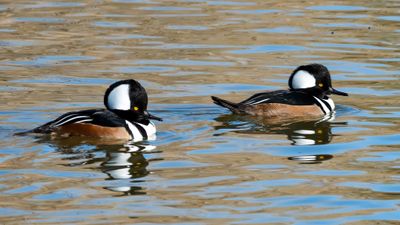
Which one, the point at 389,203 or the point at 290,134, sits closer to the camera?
the point at 389,203

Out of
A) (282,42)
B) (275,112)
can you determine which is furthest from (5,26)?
(275,112)

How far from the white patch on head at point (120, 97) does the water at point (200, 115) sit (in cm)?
54

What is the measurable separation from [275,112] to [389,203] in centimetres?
463

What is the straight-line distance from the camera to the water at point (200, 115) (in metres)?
9.90

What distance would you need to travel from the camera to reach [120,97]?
42.4 feet

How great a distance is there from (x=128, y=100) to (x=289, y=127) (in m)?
2.05

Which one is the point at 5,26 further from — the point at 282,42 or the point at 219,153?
the point at 219,153

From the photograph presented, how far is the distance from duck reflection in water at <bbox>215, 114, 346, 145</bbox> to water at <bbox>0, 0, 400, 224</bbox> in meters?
0.03

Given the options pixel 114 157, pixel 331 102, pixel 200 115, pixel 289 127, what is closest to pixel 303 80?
pixel 331 102

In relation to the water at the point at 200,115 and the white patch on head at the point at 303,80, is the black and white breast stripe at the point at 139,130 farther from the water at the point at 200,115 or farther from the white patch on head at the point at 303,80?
the white patch on head at the point at 303,80

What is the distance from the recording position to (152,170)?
11.3 meters

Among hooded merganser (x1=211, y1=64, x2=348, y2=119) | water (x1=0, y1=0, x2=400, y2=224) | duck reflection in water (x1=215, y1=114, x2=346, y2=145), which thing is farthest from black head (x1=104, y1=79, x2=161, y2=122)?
hooded merganser (x1=211, y1=64, x2=348, y2=119)

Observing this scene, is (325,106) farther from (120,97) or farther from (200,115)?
(120,97)

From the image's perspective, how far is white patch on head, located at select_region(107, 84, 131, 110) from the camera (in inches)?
508
